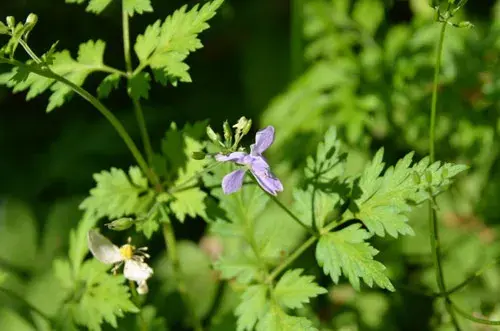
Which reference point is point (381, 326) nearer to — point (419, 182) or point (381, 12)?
point (419, 182)

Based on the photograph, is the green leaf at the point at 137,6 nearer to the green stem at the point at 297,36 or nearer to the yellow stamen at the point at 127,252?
the yellow stamen at the point at 127,252

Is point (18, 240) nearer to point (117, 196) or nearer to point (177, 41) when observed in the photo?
point (117, 196)

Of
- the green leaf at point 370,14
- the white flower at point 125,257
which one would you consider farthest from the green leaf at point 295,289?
Result: the green leaf at point 370,14

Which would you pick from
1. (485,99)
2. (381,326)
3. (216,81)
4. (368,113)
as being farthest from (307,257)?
(216,81)

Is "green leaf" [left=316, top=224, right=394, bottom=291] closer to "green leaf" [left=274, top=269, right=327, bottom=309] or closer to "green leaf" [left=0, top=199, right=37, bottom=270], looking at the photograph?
"green leaf" [left=274, top=269, right=327, bottom=309]

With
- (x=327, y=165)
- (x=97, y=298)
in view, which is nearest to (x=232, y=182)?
(x=327, y=165)

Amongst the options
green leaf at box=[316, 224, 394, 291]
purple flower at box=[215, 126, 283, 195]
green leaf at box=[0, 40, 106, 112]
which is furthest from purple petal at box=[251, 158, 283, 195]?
green leaf at box=[0, 40, 106, 112]

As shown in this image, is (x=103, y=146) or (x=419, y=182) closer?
(x=419, y=182)
